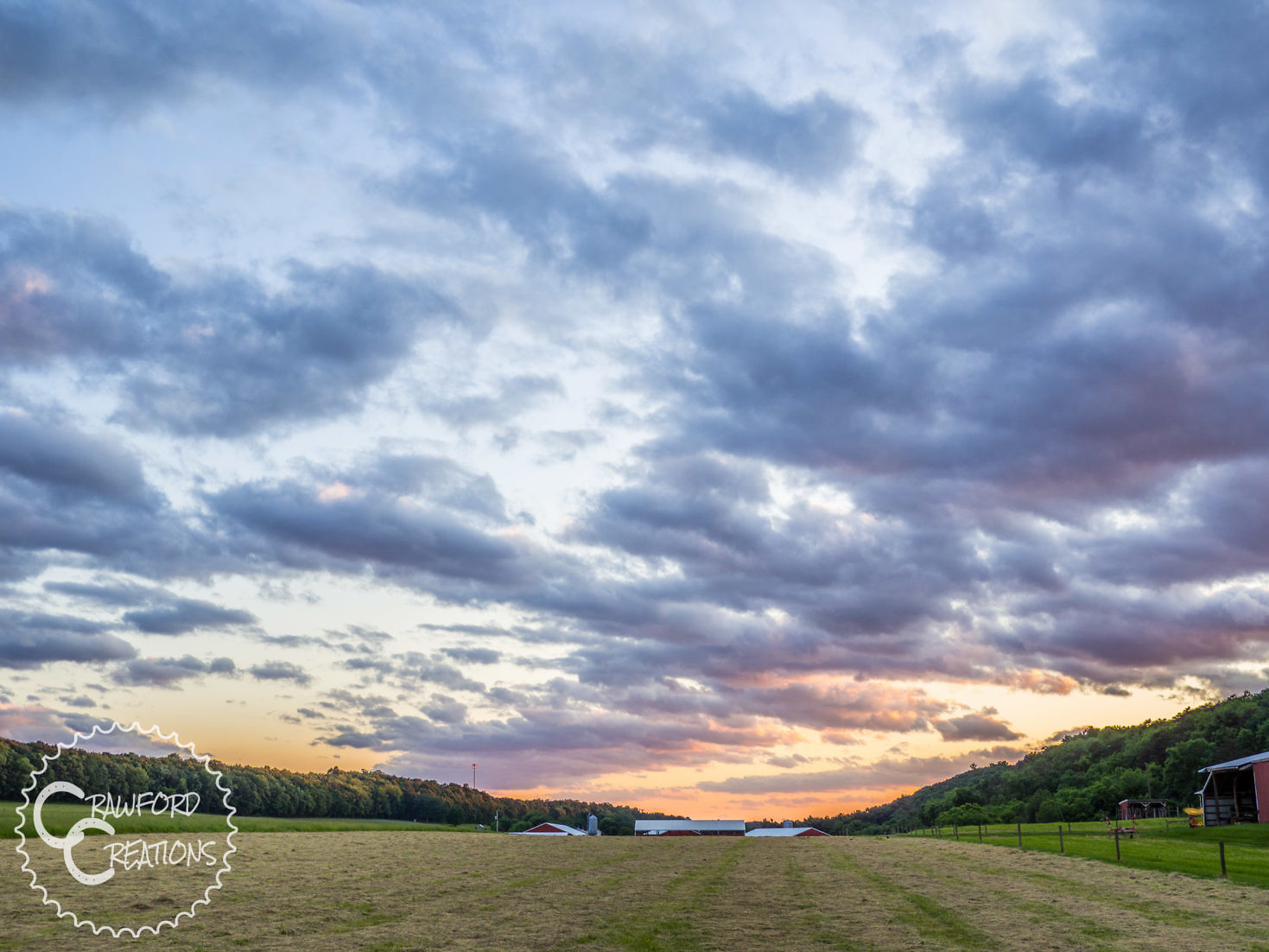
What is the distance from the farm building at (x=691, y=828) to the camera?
154 metres

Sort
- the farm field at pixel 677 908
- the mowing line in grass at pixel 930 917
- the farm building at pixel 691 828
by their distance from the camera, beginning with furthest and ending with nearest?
the farm building at pixel 691 828
the mowing line in grass at pixel 930 917
the farm field at pixel 677 908

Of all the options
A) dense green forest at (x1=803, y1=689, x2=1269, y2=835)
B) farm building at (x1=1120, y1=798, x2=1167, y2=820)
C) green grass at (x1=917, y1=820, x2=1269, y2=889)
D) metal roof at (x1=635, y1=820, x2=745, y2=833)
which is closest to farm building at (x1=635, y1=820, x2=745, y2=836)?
metal roof at (x1=635, y1=820, x2=745, y2=833)

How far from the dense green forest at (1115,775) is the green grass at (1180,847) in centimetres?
4087

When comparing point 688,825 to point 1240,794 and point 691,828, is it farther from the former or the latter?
point 1240,794

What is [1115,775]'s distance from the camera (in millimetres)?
151625

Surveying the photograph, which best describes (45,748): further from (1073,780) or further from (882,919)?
(1073,780)

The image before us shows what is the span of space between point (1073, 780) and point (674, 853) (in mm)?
124595

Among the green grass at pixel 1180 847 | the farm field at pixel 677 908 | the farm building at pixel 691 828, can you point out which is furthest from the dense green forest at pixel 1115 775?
the farm field at pixel 677 908

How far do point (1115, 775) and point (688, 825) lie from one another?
70.4 m

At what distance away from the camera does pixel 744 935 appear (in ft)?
79.0

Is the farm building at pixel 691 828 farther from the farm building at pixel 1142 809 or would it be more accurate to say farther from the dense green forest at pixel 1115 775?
the farm building at pixel 1142 809

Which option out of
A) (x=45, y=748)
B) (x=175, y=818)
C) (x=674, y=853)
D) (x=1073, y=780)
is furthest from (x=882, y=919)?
(x=1073, y=780)

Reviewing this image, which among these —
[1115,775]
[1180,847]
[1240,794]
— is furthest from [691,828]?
[1180,847]

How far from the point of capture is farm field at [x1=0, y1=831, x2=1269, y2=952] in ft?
76.5
